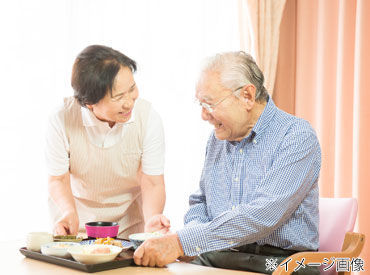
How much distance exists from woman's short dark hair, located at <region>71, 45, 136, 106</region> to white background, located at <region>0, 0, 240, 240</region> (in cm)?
105

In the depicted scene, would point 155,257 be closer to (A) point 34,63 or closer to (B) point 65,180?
(B) point 65,180

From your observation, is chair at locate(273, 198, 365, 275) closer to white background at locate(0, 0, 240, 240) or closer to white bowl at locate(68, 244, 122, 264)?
white bowl at locate(68, 244, 122, 264)

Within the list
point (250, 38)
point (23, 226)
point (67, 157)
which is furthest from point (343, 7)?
point (23, 226)

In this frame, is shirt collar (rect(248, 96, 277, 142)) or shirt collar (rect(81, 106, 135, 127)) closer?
shirt collar (rect(248, 96, 277, 142))

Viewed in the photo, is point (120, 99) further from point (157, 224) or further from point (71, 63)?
point (71, 63)

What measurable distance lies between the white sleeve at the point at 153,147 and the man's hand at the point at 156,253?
2.23 feet

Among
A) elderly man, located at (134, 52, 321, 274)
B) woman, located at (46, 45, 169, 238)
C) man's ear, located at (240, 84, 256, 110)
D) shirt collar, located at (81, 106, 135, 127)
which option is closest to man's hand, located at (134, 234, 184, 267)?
elderly man, located at (134, 52, 321, 274)

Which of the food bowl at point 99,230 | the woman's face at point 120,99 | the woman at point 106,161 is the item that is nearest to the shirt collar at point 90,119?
the woman at point 106,161

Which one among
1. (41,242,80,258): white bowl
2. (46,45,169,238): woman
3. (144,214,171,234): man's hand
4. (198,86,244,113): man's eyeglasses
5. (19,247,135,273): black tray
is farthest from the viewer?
(46,45,169,238): woman

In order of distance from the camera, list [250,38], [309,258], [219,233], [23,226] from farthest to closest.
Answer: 1. [250,38]
2. [23,226]
3. [219,233]
4. [309,258]

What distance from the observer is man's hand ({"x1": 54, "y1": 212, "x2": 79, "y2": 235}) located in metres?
1.92

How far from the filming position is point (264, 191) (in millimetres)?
1735

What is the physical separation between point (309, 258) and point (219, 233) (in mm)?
298

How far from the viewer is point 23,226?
2990 mm
